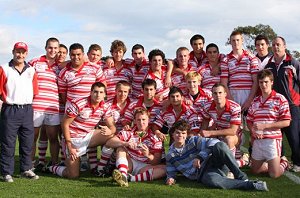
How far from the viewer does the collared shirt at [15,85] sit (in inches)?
254

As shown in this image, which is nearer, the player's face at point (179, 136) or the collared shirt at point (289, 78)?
the player's face at point (179, 136)

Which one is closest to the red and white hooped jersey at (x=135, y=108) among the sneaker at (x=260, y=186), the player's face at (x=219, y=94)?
the player's face at (x=219, y=94)

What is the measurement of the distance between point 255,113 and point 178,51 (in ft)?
6.32

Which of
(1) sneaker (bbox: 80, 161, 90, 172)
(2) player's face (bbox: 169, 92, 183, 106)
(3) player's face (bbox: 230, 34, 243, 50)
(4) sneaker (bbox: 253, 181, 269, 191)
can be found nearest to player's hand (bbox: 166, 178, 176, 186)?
(4) sneaker (bbox: 253, 181, 269, 191)

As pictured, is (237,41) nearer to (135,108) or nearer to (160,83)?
(160,83)

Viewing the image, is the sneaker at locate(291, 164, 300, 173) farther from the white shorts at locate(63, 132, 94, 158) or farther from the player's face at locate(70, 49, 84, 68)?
the player's face at locate(70, 49, 84, 68)

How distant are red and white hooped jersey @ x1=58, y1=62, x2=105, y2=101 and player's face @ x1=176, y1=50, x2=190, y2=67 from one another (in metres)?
1.60

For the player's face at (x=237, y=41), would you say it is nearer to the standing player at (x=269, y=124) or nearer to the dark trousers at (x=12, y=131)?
the standing player at (x=269, y=124)

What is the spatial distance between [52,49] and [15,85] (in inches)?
42.8

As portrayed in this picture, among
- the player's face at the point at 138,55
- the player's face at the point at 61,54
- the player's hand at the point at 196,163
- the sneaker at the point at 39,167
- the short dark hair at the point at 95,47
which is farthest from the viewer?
the short dark hair at the point at 95,47

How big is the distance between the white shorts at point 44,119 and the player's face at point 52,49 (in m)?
1.01

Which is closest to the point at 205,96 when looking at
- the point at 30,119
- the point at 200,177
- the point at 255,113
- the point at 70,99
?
the point at 255,113

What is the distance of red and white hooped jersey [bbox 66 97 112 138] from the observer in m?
6.79

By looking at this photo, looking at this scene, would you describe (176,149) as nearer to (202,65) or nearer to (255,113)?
(255,113)
